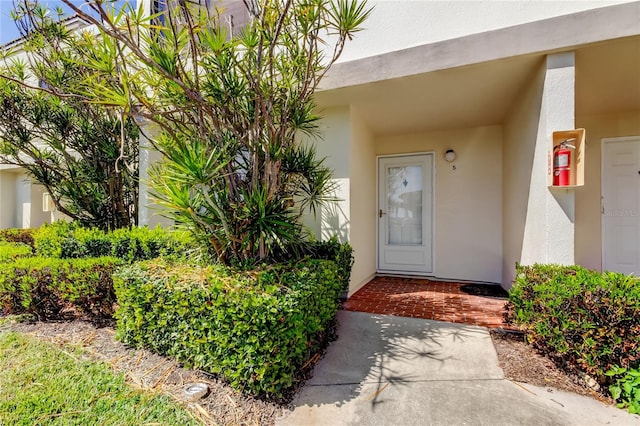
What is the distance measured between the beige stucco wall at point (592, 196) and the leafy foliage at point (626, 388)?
4255mm

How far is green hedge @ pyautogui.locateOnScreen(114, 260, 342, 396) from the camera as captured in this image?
8.52 feet

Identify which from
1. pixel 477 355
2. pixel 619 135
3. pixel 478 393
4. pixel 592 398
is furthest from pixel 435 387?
pixel 619 135

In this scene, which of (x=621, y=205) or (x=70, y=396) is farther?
(x=621, y=205)

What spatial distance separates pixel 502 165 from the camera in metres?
6.34

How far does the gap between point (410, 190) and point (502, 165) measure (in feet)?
6.68

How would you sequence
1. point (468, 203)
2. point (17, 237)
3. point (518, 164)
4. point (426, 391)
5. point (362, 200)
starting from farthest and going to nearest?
point (17, 237)
point (468, 203)
point (362, 200)
point (518, 164)
point (426, 391)

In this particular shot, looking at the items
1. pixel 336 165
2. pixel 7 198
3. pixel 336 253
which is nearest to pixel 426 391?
pixel 336 253

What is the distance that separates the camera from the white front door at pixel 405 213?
7.05 m

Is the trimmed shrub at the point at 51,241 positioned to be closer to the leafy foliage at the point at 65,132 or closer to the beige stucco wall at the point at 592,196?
the leafy foliage at the point at 65,132

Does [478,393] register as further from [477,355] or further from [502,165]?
[502,165]

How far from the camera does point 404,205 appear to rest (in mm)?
7277

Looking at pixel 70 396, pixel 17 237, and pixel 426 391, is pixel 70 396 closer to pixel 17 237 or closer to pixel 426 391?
pixel 426 391

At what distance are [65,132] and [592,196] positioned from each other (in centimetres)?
1134

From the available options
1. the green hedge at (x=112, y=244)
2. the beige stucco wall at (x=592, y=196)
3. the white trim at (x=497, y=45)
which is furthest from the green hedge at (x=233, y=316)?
the beige stucco wall at (x=592, y=196)
